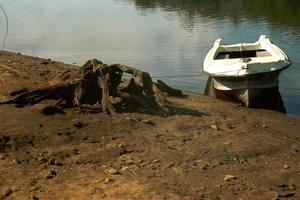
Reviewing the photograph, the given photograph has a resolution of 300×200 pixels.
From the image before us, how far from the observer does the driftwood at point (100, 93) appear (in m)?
12.1

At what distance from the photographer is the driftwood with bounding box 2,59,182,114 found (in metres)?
12.1

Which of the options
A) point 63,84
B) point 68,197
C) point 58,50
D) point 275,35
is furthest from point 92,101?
point 275,35

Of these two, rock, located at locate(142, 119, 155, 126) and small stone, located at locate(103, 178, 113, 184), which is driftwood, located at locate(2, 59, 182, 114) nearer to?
rock, located at locate(142, 119, 155, 126)

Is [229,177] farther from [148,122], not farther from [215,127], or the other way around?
[148,122]

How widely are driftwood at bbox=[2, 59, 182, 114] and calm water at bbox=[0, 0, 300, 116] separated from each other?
17.2 feet

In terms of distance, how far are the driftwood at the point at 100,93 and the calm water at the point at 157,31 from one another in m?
5.24

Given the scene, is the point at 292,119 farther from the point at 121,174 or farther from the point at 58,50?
the point at 58,50

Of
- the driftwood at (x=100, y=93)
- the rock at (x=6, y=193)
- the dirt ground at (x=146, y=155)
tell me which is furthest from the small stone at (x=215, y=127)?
the rock at (x=6, y=193)

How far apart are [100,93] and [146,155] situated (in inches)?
131

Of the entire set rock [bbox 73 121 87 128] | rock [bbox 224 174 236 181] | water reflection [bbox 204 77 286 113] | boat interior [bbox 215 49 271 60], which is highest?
boat interior [bbox 215 49 271 60]

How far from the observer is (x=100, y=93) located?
12.4 meters

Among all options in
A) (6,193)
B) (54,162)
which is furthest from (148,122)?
(6,193)

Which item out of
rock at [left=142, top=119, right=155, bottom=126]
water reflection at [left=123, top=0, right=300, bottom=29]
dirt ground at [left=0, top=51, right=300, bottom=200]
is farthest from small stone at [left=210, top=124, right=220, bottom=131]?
water reflection at [left=123, top=0, right=300, bottom=29]

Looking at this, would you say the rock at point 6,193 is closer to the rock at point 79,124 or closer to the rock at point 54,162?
the rock at point 54,162
